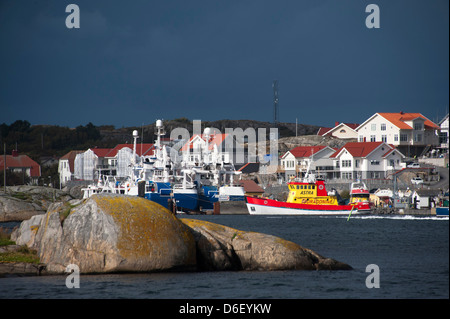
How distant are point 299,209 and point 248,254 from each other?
4868 centimetres

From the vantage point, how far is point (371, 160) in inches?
3369

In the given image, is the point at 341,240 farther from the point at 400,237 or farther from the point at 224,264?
the point at 224,264

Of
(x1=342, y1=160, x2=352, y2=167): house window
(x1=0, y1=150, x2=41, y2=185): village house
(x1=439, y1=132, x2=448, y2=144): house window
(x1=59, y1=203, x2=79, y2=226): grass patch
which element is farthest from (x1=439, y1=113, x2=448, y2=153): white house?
(x1=59, y1=203, x2=79, y2=226): grass patch

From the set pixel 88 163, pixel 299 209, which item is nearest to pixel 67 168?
pixel 88 163

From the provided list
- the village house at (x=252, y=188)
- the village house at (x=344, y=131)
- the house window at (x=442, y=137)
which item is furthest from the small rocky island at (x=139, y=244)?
the village house at (x=344, y=131)

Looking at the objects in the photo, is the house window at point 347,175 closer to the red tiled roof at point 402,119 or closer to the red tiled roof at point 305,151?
the red tiled roof at point 305,151

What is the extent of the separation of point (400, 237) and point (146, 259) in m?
21.3

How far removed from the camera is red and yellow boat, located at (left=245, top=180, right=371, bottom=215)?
6700 centimetres

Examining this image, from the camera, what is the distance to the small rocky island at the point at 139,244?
17.7m

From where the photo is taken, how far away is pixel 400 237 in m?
35.7

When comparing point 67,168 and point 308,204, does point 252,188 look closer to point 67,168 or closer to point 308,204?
point 308,204

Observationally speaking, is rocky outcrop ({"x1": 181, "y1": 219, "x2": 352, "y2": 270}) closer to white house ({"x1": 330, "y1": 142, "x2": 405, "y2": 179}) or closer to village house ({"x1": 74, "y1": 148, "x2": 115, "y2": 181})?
white house ({"x1": 330, "y1": 142, "x2": 405, "y2": 179})

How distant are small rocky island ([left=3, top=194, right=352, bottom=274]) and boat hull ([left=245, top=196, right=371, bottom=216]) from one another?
47210 mm

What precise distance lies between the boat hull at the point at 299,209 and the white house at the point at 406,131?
29265 mm
